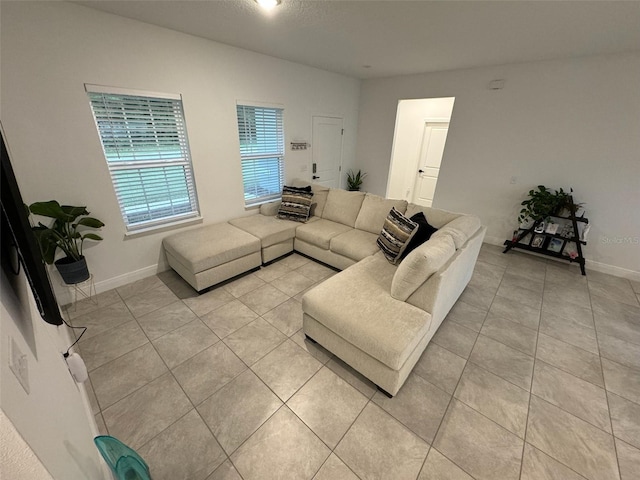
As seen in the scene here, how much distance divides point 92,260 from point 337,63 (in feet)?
13.1

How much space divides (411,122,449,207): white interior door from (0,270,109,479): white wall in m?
5.69

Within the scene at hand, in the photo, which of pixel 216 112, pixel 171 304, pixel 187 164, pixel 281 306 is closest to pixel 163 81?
pixel 216 112

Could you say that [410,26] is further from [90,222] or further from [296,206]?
[90,222]

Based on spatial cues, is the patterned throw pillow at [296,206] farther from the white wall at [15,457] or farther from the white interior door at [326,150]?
the white wall at [15,457]

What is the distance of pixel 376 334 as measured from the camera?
64.0 inches

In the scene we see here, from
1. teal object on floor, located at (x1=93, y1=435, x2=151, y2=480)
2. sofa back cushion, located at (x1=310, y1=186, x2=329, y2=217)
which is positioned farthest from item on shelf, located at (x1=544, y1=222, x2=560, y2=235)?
teal object on floor, located at (x1=93, y1=435, x2=151, y2=480)

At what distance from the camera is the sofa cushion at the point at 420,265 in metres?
1.68

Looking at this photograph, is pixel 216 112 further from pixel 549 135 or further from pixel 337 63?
pixel 549 135

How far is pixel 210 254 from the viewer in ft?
8.66

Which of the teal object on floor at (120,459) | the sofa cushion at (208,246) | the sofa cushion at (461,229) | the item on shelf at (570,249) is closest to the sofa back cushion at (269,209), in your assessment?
the sofa cushion at (208,246)

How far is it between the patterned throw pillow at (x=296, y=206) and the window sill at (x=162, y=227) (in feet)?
3.61

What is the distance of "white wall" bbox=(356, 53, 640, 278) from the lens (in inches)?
118

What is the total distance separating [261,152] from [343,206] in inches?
57.3

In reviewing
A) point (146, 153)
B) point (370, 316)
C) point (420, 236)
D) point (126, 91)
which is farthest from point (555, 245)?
point (126, 91)
